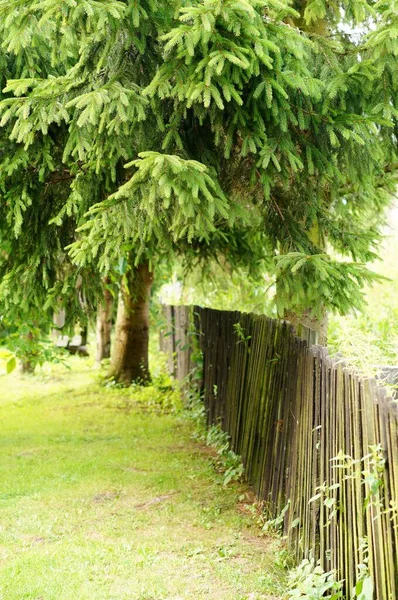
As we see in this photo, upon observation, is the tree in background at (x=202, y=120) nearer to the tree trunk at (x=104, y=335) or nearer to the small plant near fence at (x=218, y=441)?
the small plant near fence at (x=218, y=441)

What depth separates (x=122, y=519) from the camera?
6062mm

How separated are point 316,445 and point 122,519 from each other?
91.6 inches

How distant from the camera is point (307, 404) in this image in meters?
4.91

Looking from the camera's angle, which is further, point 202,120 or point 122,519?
point 122,519

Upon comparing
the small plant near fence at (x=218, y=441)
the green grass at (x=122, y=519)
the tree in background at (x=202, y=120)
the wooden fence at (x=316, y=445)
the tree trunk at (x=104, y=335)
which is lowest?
the green grass at (x=122, y=519)

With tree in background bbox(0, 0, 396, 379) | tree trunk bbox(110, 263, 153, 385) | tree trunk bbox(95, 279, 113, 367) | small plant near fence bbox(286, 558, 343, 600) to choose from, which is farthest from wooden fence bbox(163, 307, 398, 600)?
tree trunk bbox(95, 279, 113, 367)

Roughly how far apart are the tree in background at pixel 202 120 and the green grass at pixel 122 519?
6.59 ft

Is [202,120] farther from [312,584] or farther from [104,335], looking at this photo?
[104,335]

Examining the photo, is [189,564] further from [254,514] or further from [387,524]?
[387,524]

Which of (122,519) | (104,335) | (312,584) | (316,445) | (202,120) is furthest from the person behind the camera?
(104,335)

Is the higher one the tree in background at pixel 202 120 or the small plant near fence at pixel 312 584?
the tree in background at pixel 202 120

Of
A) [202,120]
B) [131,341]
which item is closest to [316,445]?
[202,120]

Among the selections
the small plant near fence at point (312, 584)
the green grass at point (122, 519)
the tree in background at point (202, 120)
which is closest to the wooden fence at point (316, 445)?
the small plant near fence at point (312, 584)

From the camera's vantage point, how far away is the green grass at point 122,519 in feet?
15.1
